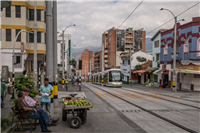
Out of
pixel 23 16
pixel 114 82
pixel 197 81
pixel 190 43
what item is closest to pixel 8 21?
pixel 23 16

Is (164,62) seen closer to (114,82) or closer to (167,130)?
(114,82)

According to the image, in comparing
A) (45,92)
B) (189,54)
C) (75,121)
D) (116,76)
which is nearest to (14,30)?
(116,76)

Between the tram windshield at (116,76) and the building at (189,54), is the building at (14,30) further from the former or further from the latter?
the building at (189,54)

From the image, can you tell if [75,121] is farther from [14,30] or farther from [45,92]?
[14,30]

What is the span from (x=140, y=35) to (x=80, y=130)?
98162mm

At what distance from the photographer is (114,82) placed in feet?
111

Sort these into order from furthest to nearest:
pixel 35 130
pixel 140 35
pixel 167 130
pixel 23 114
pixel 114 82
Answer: pixel 140 35 → pixel 114 82 → pixel 167 130 → pixel 35 130 → pixel 23 114

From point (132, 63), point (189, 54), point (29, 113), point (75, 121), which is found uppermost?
point (189, 54)

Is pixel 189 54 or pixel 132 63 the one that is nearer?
pixel 189 54

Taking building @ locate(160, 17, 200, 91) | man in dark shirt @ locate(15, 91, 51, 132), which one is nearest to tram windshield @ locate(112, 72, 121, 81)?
building @ locate(160, 17, 200, 91)

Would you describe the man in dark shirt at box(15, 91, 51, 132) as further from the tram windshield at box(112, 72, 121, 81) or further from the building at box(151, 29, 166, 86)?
the building at box(151, 29, 166, 86)

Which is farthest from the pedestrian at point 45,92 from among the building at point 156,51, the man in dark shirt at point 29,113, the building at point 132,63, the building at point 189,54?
the building at point 132,63

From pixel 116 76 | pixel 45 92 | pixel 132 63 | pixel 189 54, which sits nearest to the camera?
pixel 45 92

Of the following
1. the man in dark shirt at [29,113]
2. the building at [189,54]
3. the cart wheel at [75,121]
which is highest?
the building at [189,54]
